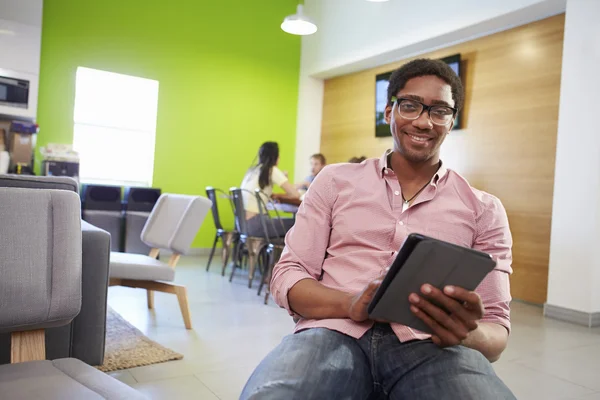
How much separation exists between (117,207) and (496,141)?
12.8 ft

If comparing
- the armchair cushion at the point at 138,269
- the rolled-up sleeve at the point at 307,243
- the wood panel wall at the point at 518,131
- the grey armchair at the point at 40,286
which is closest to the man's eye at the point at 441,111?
the rolled-up sleeve at the point at 307,243

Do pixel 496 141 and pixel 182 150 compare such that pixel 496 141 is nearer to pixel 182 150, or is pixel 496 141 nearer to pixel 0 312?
pixel 182 150

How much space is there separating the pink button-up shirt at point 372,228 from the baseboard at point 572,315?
2999 millimetres

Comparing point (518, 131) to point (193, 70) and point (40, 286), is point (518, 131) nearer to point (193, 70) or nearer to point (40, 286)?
point (193, 70)

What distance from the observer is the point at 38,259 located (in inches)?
45.1

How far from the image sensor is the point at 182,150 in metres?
6.23

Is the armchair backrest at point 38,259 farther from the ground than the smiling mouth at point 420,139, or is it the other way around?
the smiling mouth at point 420,139

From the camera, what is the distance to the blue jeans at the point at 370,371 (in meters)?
0.92

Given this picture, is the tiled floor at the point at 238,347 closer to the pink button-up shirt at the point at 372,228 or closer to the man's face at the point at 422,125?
the pink button-up shirt at the point at 372,228

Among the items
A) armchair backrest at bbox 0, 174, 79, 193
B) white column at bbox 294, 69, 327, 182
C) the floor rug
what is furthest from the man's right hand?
white column at bbox 294, 69, 327, 182

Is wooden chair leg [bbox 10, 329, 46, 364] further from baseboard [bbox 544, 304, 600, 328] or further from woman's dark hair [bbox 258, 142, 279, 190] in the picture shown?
baseboard [bbox 544, 304, 600, 328]

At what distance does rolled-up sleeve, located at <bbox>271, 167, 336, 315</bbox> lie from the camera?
1.19 meters

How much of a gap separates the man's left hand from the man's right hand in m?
0.10

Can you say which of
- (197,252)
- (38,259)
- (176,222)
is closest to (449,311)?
(38,259)
